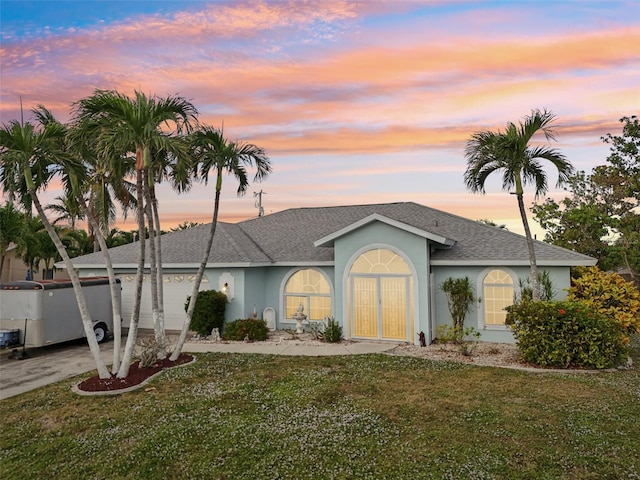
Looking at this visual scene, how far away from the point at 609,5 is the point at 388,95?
22.7 feet

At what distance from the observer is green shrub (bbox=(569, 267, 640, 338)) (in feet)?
37.1

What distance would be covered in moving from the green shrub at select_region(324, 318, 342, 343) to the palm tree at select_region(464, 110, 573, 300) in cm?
622

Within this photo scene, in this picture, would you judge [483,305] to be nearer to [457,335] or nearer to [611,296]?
[457,335]

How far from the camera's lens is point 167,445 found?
19.8 feet

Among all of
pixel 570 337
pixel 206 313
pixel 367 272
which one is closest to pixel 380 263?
pixel 367 272

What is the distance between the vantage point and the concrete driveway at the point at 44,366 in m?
9.64

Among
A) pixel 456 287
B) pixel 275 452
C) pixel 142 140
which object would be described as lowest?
pixel 275 452

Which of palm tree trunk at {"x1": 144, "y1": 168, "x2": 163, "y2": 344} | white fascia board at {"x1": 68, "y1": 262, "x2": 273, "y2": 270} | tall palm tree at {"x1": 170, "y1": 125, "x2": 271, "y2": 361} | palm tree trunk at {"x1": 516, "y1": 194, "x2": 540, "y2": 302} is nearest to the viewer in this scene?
palm tree trunk at {"x1": 144, "y1": 168, "x2": 163, "y2": 344}

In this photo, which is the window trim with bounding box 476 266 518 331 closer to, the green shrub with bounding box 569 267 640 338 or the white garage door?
the green shrub with bounding box 569 267 640 338

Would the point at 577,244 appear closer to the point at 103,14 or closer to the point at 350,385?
the point at 350,385

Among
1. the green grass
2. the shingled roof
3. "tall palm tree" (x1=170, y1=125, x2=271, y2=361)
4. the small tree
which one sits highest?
"tall palm tree" (x1=170, y1=125, x2=271, y2=361)

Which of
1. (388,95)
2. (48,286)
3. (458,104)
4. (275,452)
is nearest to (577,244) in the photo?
(458,104)

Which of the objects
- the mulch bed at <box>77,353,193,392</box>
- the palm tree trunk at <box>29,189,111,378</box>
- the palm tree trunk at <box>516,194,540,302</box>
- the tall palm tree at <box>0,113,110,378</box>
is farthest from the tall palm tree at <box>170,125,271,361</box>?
the palm tree trunk at <box>516,194,540,302</box>

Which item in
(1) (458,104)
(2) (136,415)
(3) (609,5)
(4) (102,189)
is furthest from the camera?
(1) (458,104)
